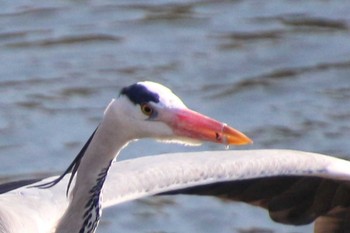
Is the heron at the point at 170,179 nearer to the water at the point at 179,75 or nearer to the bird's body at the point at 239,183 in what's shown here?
the bird's body at the point at 239,183

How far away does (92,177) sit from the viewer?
21.6 feet

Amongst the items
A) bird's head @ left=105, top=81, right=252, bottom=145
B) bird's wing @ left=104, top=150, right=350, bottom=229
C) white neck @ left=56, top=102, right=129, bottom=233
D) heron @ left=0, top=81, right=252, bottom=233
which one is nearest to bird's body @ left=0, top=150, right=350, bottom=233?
bird's wing @ left=104, top=150, right=350, bottom=229

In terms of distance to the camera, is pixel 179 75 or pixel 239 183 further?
pixel 179 75

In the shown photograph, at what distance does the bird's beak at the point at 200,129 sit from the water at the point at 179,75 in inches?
116

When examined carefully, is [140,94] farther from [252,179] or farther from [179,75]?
[179,75]

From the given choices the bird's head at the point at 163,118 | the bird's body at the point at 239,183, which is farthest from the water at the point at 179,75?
the bird's head at the point at 163,118

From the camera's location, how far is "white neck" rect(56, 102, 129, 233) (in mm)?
6379

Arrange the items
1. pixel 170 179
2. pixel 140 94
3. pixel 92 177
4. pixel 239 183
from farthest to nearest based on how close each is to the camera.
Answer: pixel 239 183
pixel 170 179
pixel 92 177
pixel 140 94

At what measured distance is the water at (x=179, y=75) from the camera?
9.60 meters

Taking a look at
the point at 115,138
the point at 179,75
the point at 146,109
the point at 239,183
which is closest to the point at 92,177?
the point at 115,138

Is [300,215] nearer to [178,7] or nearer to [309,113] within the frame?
[309,113]

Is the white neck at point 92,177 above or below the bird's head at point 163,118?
below

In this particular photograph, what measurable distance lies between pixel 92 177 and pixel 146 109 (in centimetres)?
53

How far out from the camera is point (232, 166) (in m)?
7.49
